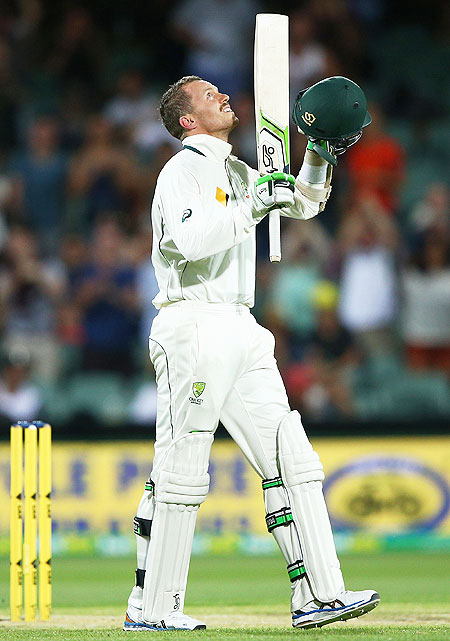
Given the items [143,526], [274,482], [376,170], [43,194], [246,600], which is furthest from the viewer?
[43,194]

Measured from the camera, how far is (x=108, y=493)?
852 cm

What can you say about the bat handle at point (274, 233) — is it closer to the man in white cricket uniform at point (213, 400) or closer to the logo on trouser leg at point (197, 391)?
the man in white cricket uniform at point (213, 400)

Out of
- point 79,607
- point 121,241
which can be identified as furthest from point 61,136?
point 79,607

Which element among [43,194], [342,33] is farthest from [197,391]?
[342,33]

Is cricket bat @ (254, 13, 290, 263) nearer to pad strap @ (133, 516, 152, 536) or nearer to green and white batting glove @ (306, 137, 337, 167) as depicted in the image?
green and white batting glove @ (306, 137, 337, 167)

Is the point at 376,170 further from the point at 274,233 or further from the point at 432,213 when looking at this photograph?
the point at 274,233

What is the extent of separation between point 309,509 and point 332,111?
143 centimetres

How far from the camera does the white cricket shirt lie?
4.32 m

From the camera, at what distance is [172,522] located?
14.7 feet

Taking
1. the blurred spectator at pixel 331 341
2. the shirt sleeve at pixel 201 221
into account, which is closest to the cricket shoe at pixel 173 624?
the shirt sleeve at pixel 201 221

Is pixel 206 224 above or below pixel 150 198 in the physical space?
below

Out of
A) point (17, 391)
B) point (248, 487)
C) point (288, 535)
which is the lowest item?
point (288, 535)

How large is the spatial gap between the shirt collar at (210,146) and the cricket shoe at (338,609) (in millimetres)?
1670

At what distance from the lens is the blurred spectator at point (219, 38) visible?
35.6 feet
